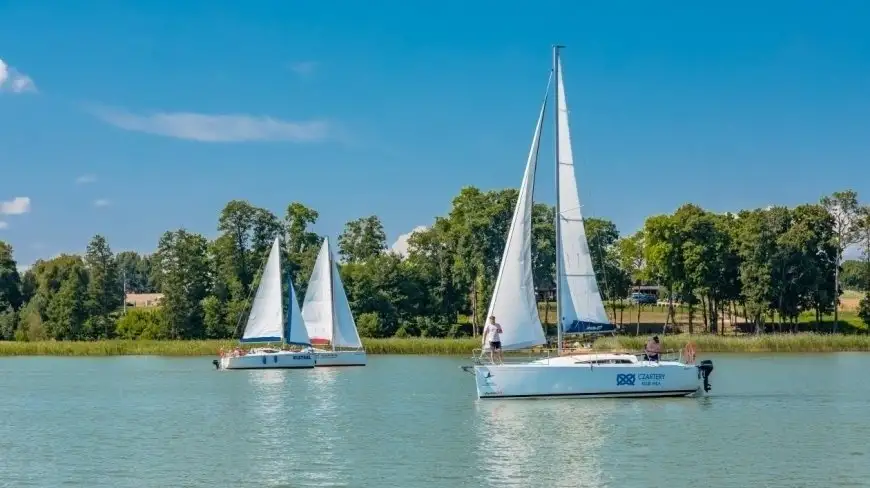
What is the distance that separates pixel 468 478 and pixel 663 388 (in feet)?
48.3

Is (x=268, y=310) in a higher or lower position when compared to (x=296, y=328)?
higher

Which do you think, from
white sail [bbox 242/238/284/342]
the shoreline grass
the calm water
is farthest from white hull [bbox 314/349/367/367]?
the calm water

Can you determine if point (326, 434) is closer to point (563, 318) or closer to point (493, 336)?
point (493, 336)

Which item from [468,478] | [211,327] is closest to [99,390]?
[468,478]

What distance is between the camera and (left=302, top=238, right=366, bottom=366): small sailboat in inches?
2584

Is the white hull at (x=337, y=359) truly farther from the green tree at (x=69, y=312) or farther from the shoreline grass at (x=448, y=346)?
the green tree at (x=69, y=312)

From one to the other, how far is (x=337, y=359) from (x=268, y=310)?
5257 millimetres

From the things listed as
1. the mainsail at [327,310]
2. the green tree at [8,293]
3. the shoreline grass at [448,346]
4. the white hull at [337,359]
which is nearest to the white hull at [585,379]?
the shoreline grass at [448,346]

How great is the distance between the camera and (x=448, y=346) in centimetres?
7500

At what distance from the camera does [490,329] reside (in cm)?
3462

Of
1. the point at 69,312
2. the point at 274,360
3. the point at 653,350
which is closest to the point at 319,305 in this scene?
the point at 274,360

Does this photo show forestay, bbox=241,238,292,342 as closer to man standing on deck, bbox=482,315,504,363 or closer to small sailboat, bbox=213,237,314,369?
small sailboat, bbox=213,237,314,369

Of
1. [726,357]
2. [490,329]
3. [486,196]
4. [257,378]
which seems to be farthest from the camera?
[486,196]

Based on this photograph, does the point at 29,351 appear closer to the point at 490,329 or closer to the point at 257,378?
the point at 257,378
